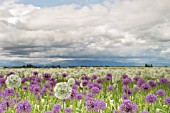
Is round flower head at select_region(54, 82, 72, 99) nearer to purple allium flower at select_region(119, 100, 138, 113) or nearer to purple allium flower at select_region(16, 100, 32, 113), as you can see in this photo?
purple allium flower at select_region(16, 100, 32, 113)

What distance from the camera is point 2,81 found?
13789 millimetres

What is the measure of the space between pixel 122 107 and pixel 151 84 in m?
6.96

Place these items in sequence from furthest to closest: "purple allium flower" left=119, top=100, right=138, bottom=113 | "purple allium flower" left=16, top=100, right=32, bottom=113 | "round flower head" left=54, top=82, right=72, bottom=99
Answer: "round flower head" left=54, top=82, right=72, bottom=99, "purple allium flower" left=16, top=100, right=32, bottom=113, "purple allium flower" left=119, top=100, right=138, bottom=113

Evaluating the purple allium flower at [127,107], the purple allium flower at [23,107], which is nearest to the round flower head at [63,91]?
the purple allium flower at [23,107]

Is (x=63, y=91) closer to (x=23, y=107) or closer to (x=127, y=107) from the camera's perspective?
(x=23, y=107)

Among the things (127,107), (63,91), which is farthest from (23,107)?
(63,91)

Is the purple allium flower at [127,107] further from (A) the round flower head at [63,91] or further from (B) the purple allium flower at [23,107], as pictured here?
(A) the round flower head at [63,91]

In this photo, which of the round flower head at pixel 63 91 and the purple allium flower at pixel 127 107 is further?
the round flower head at pixel 63 91

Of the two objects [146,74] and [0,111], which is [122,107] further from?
[146,74]

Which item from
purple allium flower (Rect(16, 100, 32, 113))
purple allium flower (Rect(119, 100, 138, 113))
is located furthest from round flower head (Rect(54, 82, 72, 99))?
purple allium flower (Rect(119, 100, 138, 113))

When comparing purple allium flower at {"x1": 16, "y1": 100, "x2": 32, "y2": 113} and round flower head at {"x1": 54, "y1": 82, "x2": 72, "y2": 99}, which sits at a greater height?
round flower head at {"x1": 54, "y1": 82, "x2": 72, "y2": 99}

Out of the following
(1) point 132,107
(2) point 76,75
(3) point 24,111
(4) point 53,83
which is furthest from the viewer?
(2) point 76,75

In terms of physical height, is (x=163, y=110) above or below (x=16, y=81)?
below

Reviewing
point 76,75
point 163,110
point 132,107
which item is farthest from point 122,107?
point 76,75
